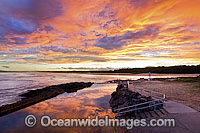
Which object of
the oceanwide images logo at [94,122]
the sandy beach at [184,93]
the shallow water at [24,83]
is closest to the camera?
the oceanwide images logo at [94,122]

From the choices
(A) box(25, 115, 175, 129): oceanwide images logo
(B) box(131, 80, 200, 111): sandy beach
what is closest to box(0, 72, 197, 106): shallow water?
(A) box(25, 115, 175, 129): oceanwide images logo

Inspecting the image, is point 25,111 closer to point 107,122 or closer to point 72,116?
point 72,116

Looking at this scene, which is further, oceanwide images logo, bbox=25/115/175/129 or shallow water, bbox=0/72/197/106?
shallow water, bbox=0/72/197/106

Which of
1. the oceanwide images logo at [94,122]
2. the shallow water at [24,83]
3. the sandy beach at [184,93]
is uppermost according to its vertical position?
the sandy beach at [184,93]

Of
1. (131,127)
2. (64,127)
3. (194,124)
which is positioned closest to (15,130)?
(64,127)

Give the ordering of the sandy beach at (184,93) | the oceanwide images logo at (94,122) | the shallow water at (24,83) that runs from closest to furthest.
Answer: the oceanwide images logo at (94,122) → the sandy beach at (184,93) → the shallow water at (24,83)

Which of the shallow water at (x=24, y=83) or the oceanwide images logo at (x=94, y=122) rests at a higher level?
the oceanwide images logo at (x=94, y=122)

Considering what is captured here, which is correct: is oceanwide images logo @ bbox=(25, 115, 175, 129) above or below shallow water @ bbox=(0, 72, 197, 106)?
above

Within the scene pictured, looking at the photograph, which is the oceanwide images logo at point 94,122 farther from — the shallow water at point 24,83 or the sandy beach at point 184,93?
the shallow water at point 24,83

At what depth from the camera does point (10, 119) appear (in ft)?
39.0

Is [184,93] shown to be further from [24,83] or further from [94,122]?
[24,83]

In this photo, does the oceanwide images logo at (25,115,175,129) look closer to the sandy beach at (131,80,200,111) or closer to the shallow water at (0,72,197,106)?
the sandy beach at (131,80,200,111)

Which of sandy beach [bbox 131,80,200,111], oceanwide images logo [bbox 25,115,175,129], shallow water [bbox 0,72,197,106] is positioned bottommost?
shallow water [bbox 0,72,197,106]

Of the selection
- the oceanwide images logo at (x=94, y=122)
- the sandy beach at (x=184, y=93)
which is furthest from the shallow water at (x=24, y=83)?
the sandy beach at (x=184, y=93)
